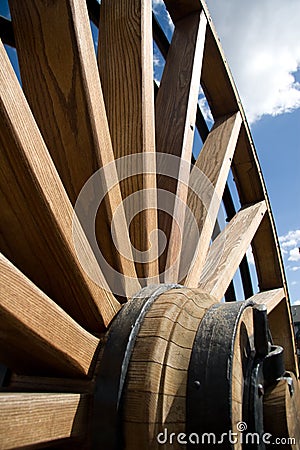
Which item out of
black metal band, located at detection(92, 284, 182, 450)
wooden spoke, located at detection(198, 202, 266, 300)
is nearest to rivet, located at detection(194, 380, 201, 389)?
black metal band, located at detection(92, 284, 182, 450)

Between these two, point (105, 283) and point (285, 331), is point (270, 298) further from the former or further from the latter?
point (105, 283)

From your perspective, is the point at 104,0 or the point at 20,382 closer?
the point at 20,382

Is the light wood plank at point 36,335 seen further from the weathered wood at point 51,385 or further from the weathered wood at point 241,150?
the weathered wood at point 241,150

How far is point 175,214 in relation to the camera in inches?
64.5

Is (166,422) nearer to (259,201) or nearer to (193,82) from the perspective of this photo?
(193,82)

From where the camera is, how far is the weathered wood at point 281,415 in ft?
3.62

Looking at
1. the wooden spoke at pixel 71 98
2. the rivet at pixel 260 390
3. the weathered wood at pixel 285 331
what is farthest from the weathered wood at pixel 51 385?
the weathered wood at pixel 285 331

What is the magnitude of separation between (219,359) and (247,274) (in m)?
2.56

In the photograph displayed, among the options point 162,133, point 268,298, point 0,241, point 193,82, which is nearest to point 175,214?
point 162,133

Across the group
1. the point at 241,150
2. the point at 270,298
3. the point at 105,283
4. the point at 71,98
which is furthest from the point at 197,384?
the point at 241,150

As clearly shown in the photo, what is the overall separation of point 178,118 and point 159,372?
114 cm

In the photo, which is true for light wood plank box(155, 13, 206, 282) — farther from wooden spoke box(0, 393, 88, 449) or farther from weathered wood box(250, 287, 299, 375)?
weathered wood box(250, 287, 299, 375)

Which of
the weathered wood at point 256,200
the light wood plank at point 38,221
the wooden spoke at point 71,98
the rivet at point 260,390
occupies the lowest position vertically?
the rivet at point 260,390

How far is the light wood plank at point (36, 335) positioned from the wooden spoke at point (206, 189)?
0.78 metres
